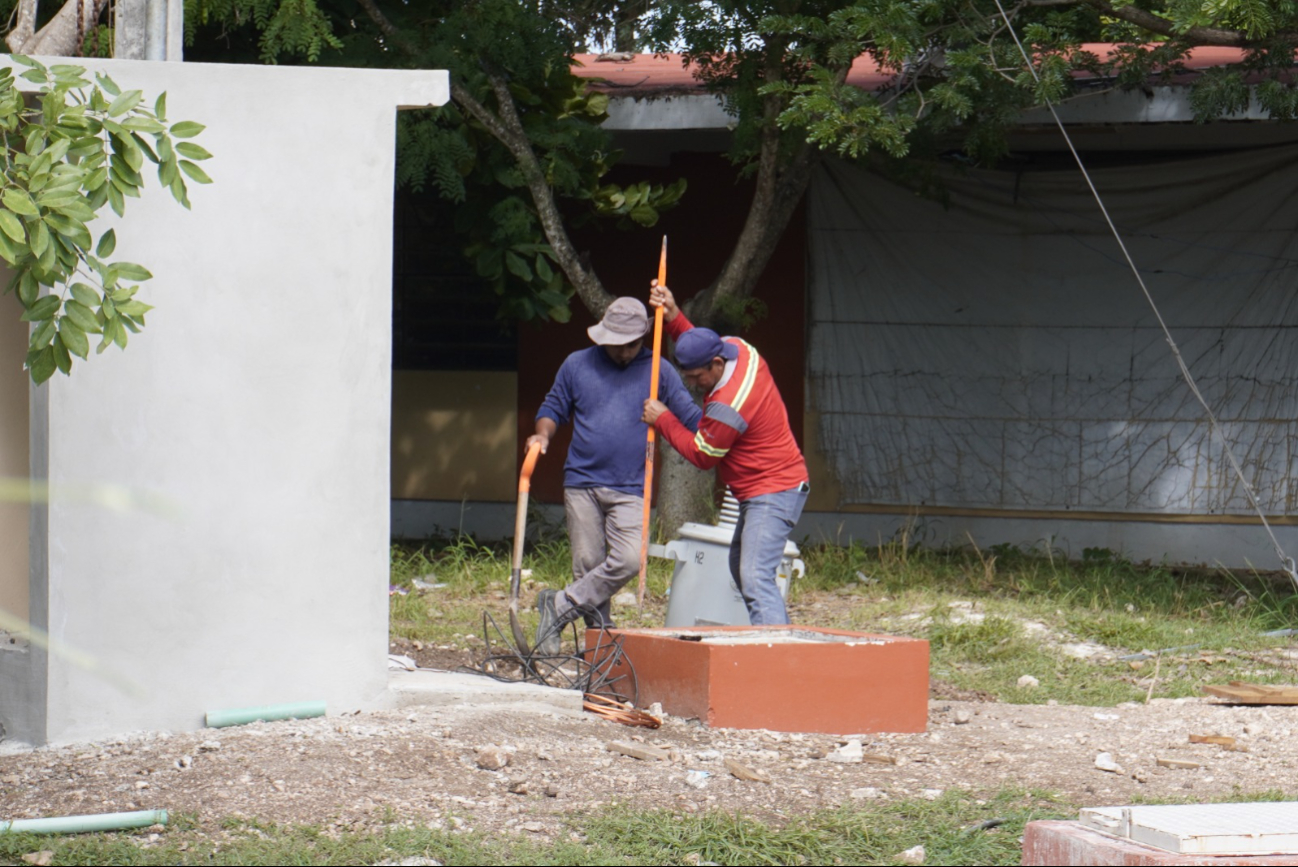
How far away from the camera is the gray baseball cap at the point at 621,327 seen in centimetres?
677

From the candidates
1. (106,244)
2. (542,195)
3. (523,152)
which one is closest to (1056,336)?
(542,195)

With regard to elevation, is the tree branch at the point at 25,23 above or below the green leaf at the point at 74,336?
above

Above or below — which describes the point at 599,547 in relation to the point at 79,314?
below

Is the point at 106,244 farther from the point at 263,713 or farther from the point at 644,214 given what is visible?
the point at 644,214

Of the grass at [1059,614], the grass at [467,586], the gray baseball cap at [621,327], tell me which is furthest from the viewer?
the grass at [467,586]

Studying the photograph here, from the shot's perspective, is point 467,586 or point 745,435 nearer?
point 745,435

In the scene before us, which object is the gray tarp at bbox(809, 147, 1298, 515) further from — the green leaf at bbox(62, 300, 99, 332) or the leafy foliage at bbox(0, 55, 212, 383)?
the green leaf at bbox(62, 300, 99, 332)

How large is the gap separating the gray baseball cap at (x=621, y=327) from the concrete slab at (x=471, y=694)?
5.76 feet

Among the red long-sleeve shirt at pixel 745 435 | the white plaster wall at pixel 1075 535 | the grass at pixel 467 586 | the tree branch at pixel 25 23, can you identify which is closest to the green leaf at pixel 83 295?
the tree branch at pixel 25 23

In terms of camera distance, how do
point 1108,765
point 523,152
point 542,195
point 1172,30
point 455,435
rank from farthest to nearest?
1. point 455,435
2. point 542,195
3. point 523,152
4. point 1172,30
5. point 1108,765

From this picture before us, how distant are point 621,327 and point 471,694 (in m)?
2.05

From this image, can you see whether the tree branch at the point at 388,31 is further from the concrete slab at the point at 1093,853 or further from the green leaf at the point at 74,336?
the concrete slab at the point at 1093,853

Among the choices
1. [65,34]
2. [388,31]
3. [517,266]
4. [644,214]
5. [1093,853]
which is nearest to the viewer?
[1093,853]

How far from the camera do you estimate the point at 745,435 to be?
6.47 m
